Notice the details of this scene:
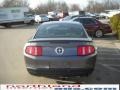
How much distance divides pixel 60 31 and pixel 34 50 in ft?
4.58

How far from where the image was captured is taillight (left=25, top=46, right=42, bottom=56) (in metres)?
8.09

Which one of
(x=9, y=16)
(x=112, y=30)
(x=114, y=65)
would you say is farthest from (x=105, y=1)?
(x=114, y=65)

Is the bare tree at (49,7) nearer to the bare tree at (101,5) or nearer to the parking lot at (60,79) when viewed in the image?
the bare tree at (101,5)

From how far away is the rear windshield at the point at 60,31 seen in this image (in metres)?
8.96

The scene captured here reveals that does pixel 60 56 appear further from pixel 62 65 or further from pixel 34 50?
pixel 34 50

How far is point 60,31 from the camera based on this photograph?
9305mm

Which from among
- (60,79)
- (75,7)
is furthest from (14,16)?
(75,7)

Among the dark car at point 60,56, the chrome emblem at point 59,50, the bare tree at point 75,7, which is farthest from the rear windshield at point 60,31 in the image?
the bare tree at point 75,7

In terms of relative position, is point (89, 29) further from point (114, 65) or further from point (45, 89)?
point (45, 89)

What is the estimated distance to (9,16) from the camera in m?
42.6

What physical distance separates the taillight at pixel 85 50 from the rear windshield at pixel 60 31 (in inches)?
31.2

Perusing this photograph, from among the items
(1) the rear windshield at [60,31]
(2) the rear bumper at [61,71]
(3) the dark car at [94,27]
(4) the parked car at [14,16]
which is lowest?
(4) the parked car at [14,16]

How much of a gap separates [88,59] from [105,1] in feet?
329

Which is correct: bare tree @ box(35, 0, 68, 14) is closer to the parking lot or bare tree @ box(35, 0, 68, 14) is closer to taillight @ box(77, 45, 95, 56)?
the parking lot
